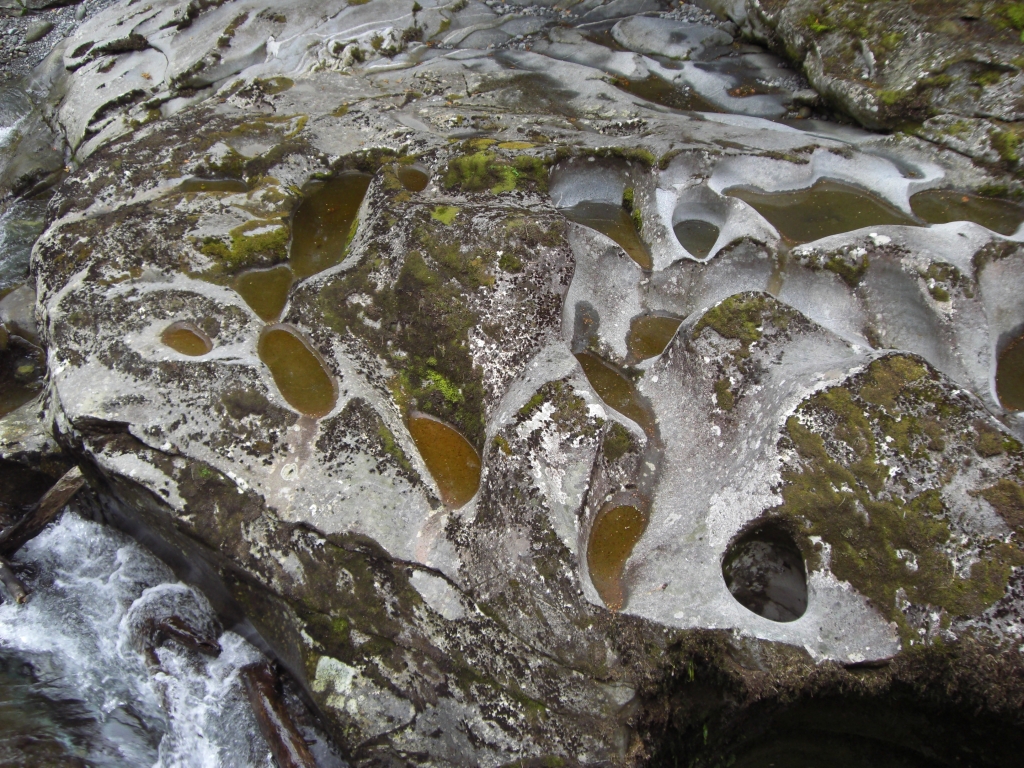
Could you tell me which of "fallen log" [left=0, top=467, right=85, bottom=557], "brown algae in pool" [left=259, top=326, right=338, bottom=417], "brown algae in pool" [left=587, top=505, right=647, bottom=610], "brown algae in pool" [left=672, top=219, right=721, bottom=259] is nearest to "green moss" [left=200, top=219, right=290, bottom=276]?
"brown algae in pool" [left=259, top=326, right=338, bottom=417]

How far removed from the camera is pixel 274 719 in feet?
23.2

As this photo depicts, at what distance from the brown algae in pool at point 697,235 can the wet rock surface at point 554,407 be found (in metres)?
0.04

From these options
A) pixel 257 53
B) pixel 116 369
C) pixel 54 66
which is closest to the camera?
Answer: pixel 116 369

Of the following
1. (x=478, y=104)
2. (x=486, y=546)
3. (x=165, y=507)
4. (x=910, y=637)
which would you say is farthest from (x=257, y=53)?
(x=910, y=637)

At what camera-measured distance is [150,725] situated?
719 centimetres

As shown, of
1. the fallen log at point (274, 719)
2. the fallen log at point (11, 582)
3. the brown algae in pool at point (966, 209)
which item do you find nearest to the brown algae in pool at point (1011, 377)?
the brown algae in pool at point (966, 209)

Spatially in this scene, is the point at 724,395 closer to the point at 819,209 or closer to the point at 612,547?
the point at 612,547

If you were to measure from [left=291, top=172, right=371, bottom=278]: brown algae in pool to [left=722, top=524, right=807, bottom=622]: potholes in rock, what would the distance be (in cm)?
625

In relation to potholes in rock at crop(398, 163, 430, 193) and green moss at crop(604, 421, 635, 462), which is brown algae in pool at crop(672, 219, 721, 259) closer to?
green moss at crop(604, 421, 635, 462)

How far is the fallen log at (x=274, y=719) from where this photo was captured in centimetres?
682

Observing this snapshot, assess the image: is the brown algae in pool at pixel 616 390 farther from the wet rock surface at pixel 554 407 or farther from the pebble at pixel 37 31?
the pebble at pixel 37 31

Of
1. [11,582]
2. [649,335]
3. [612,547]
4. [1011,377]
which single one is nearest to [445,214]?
[649,335]

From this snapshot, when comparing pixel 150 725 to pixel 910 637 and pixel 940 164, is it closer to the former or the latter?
pixel 910 637

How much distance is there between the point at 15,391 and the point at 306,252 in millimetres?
4811
